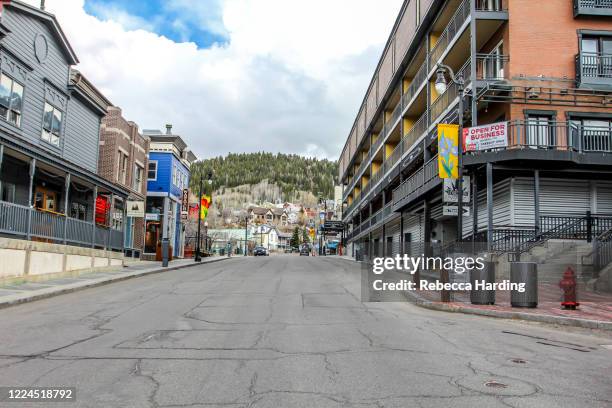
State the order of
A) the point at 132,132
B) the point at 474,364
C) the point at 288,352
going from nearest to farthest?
the point at 474,364, the point at 288,352, the point at 132,132

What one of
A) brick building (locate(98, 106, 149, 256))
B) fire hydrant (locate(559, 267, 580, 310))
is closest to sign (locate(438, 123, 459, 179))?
fire hydrant (locate(559, 267, 580, 310))

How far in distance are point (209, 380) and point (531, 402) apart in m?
3.44

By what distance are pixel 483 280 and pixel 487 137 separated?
26.9ft

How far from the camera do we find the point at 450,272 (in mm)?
15828

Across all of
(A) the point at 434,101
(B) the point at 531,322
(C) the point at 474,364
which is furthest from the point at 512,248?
(C) the point at 474,364

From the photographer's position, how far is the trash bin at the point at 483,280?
14055 mm

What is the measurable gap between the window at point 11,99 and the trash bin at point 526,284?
1783 centimetres

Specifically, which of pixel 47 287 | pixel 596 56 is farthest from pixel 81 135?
pixel 596 56

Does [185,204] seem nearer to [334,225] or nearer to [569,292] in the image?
[569,292]

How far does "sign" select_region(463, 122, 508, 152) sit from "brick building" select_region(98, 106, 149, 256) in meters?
18.2

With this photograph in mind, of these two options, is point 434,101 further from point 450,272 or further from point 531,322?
point 531,322

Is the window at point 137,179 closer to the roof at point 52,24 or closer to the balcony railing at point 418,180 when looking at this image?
the roof at point 52,24

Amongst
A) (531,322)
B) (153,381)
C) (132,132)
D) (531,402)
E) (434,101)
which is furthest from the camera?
(132,132)

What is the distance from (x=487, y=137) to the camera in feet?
67.8
